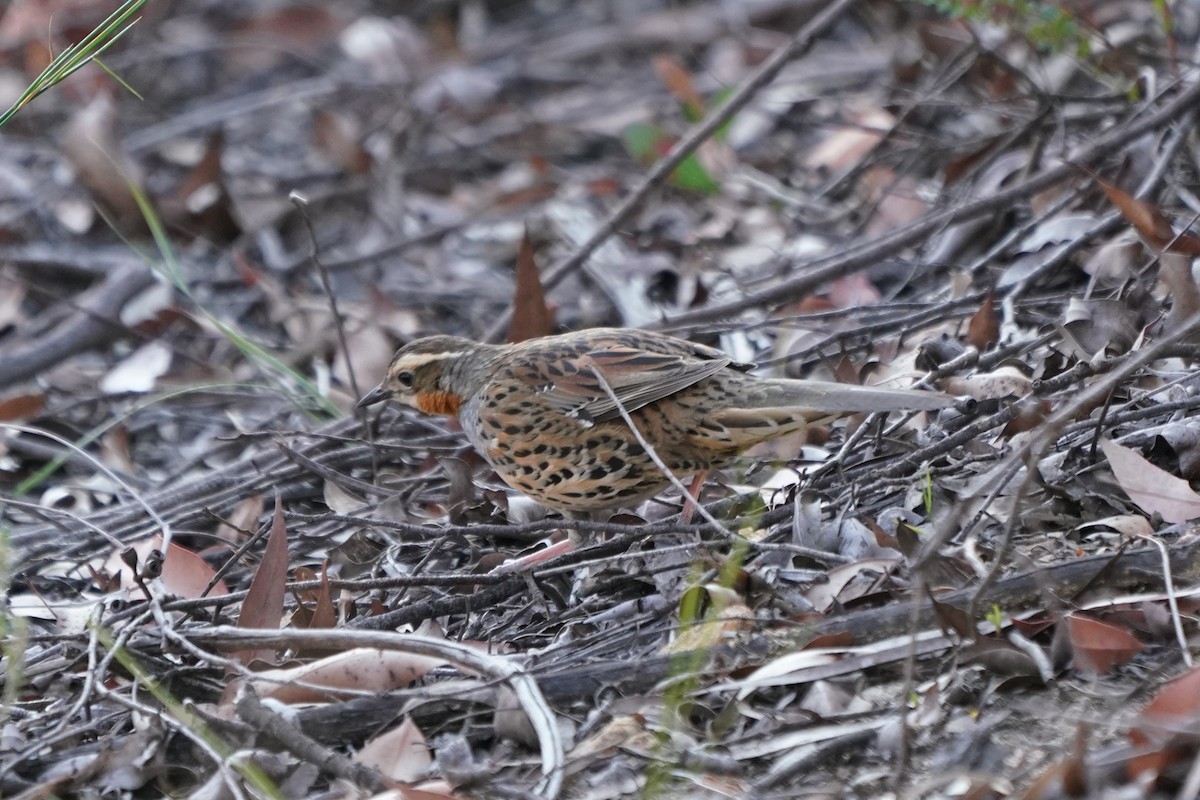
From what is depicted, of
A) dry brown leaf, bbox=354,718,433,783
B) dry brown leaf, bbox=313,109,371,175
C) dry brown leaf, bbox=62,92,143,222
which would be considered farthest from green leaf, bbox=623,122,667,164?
dry brown leaf, bbox=354,718,433,783

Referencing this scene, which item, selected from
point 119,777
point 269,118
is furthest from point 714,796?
point 269,118

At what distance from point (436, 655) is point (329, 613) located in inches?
25.4

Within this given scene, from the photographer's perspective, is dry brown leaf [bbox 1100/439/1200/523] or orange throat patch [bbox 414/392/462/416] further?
orange throat patch [bbox 414/392/462/416]

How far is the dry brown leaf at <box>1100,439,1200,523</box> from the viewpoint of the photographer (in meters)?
3.91

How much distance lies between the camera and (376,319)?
23.5ft

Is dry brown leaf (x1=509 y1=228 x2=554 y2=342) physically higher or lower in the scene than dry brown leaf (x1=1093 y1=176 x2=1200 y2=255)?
higher

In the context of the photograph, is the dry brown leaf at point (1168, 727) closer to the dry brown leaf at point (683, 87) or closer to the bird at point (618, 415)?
the bird at point (618, 415)

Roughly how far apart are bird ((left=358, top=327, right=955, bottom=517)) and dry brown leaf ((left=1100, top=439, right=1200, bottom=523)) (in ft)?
2.95

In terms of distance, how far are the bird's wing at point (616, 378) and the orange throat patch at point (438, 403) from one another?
57 centimetres

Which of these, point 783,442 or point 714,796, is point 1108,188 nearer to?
point 783,442

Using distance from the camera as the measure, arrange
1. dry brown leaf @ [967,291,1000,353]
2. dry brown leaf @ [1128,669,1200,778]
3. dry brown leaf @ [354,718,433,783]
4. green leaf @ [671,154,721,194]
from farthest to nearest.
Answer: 1. green leaf @ [671,154,721,194]
2. dry brown leaf @ [967,291,1000,353]
3. dry brown leaf @ [354,718,433,783]
4. dry brown leaf @ [1128,669,1200,778]

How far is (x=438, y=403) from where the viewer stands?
219 inches

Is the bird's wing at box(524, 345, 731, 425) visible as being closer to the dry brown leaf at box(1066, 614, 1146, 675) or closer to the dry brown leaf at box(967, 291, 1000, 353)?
the dry brown leaf at box(967, 291, 1000, 353)

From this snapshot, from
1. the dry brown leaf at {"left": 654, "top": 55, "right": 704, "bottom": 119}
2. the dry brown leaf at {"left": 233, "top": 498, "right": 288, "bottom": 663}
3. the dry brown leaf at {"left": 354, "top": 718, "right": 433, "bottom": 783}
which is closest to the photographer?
the dry brown leaf at {"left": 354, "top": 718, "right": 433, "bottom": 783}
